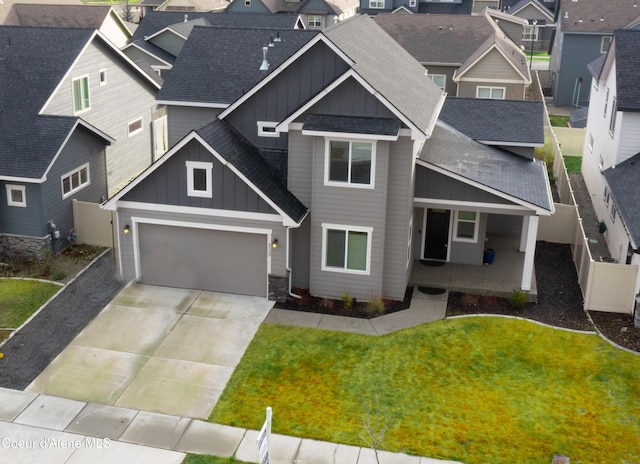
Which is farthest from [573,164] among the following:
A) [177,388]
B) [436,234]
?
[177,388]

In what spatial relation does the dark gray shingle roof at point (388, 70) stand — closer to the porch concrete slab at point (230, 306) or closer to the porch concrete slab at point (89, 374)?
the porch concrete slab at point (230, 306)

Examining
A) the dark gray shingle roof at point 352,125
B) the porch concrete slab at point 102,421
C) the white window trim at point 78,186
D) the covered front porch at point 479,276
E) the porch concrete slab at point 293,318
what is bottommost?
the porch concrete slab at point 102,421

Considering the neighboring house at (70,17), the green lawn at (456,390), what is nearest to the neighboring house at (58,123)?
the green lawn at (456,390)

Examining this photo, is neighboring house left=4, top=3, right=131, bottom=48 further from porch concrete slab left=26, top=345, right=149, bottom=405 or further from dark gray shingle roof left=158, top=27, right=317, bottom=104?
porch concrete slab left=26, top=345, right=149, bottom=405

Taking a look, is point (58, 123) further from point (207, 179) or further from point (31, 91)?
point (207, 179)

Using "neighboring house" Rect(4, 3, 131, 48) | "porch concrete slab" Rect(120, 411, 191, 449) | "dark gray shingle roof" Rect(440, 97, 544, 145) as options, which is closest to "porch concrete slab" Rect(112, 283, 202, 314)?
"porch concrete slab" Rect(120, 411, 191, 449)

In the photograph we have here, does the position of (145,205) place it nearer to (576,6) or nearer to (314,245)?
(314,245)

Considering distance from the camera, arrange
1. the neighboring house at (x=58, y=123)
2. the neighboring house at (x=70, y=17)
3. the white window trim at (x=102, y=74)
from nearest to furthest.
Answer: the neighboring house at (x=58, y=123) < the white window trim at (x=102, y=74) < the neighboring house at (x=70, y=17)
